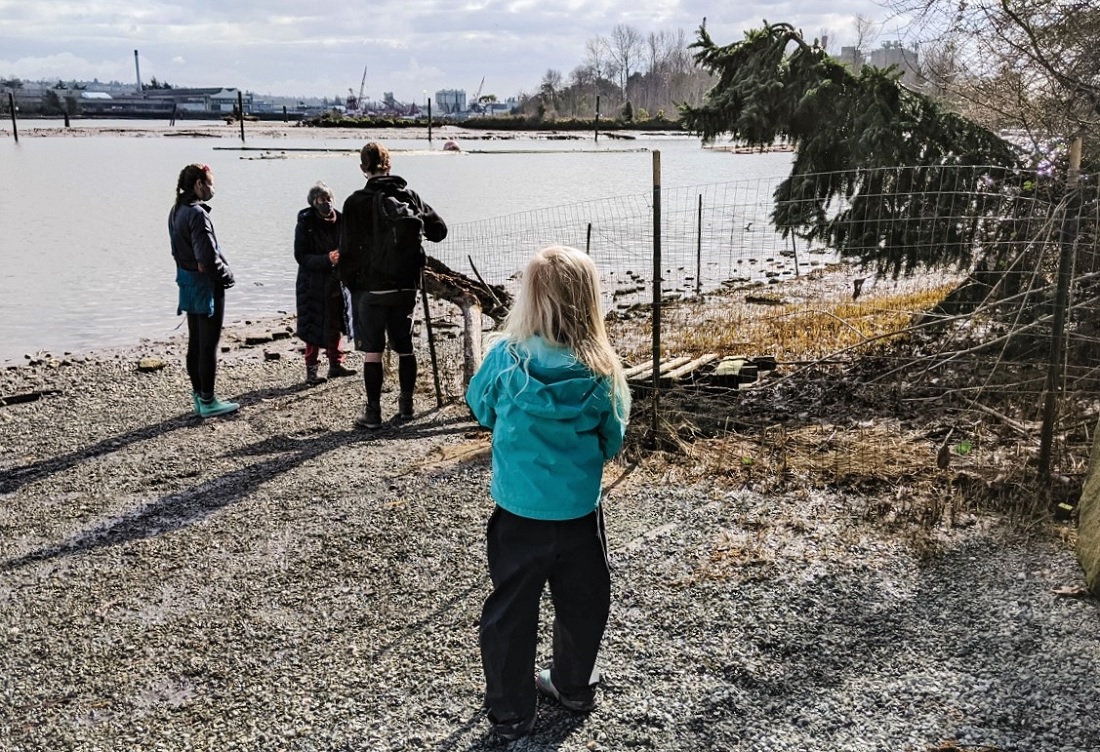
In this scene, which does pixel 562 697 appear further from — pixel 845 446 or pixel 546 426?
pixel 845 446

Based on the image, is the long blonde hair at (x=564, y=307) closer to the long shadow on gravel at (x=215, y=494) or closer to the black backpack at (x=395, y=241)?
the long shadow on gravel at (x=215, y=494)

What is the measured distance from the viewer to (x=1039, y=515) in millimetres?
4867

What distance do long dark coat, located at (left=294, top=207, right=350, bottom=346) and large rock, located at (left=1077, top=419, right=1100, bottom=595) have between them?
19.7ft

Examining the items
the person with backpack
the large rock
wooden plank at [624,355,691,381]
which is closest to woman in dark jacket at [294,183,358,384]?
the person with backpack

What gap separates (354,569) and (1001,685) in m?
3.04

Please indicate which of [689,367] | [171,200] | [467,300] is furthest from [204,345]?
[171,200]

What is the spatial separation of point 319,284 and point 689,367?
11.7 feet

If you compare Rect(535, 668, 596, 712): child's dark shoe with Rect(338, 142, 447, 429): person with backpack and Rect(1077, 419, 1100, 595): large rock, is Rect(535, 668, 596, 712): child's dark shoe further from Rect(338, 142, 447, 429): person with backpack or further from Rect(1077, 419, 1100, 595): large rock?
Rect(338, 142, 447, 429): person with backpack

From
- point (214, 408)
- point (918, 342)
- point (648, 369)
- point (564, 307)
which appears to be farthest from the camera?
point (918, 342)

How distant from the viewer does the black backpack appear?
6.79 metres

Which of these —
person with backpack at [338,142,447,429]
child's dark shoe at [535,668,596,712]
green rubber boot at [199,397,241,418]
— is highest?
person with backpack at [338,142,447,429]

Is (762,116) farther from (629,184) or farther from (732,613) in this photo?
(629,184)

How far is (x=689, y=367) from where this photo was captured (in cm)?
791

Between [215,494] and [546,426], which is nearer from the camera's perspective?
[546,426]
